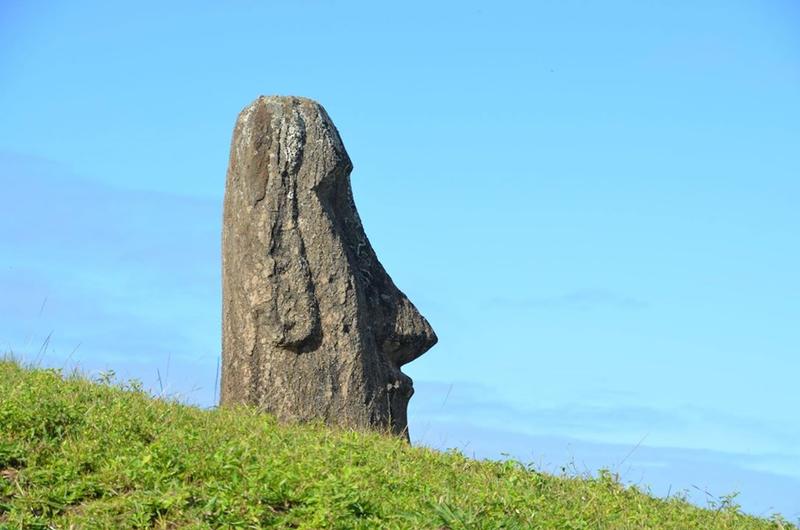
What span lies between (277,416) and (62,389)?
8.01 feet

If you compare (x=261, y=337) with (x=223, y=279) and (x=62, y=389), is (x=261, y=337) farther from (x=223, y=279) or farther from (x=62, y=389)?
(x=62, y=389)

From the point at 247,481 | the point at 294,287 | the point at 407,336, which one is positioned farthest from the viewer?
the point at 407,336

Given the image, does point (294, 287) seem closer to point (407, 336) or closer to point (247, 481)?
point (407, 336)

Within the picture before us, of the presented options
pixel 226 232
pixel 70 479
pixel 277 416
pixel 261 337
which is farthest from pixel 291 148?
pixel 70 479

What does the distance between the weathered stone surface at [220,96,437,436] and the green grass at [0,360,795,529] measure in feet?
3.37

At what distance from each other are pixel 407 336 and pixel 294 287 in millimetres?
1887

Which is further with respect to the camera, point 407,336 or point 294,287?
point 407,336

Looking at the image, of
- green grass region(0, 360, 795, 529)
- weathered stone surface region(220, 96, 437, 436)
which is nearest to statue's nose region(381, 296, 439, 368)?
weathered stone surface region(220, 96, 437, 436)

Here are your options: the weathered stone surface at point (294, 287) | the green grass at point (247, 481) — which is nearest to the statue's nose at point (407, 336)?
the weathered stone surface at point (294, 287)

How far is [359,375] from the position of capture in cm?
1354

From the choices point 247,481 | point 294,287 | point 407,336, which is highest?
point 407,336

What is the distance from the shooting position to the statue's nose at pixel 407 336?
14539mm

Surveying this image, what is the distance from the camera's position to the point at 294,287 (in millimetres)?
13445

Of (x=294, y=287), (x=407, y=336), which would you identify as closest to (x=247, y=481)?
(x=294, y=287)
